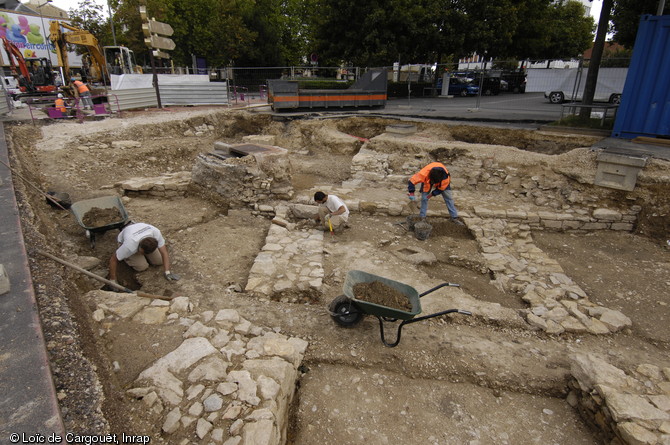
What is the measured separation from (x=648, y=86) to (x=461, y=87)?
17137 millimetres

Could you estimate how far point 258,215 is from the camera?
771 centimetres

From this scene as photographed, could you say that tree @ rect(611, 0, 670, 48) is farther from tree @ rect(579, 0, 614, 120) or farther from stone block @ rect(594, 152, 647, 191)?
stone block @ rect(594, 152, 647, 191)

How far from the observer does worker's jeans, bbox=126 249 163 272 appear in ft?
17.5

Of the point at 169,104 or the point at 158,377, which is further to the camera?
the point at 169,104

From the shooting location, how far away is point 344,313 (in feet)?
13.7

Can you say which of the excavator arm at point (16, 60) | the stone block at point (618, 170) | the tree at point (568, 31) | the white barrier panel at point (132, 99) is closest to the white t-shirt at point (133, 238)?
the stone block at point (618, 170)

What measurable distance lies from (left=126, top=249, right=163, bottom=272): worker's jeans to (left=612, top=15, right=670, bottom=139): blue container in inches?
418

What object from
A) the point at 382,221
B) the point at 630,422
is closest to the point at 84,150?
the point at 382,221

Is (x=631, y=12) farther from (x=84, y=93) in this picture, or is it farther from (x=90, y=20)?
(x=90, y=20)

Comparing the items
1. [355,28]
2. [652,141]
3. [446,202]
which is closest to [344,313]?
[446,202]

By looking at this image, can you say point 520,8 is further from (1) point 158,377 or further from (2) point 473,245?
(1) point 158,377

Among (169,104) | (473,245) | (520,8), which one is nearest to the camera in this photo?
(473,245)

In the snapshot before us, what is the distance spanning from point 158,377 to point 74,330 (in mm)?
753

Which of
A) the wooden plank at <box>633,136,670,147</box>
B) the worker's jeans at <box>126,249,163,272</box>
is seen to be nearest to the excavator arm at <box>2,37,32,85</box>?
the worker's jeans at <box>126,249,163,272</box>
